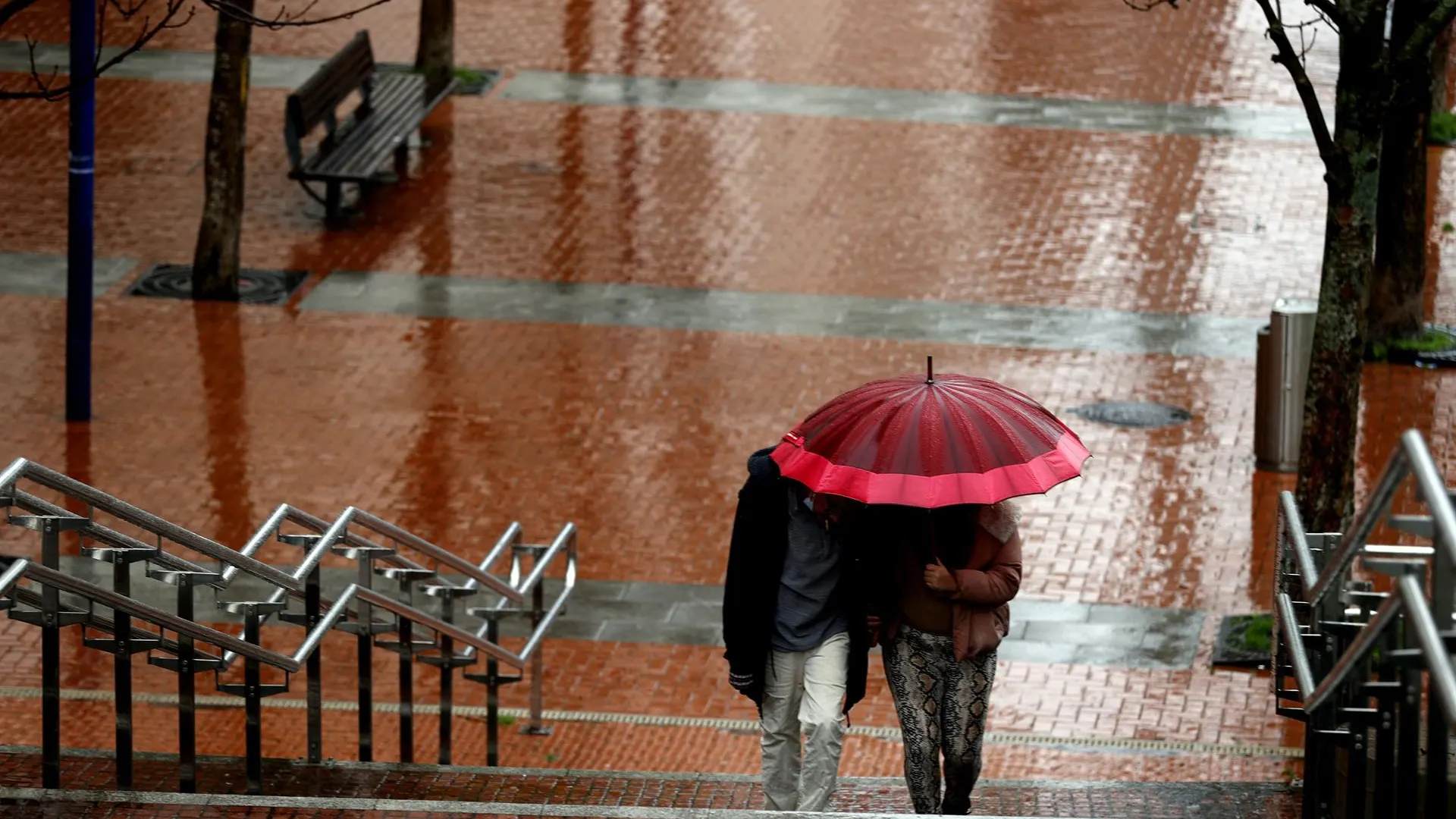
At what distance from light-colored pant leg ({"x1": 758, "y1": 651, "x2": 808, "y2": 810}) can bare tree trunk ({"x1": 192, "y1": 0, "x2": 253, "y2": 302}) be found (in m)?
11.0

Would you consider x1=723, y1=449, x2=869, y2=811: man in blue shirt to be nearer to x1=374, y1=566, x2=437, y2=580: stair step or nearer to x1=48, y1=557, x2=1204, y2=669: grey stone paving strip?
x1=374, y1=566, x2=437, y2=580: stair step

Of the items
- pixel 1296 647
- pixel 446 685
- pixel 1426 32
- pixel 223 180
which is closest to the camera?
pixel 1296 647

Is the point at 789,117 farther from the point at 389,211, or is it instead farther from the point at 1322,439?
the point at 1322,439

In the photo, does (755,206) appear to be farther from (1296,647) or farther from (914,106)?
(1296,647)

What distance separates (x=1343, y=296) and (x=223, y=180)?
940cm

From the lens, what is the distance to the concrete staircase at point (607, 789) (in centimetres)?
787

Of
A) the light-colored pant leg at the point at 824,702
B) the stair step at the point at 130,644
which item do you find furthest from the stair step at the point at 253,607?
the light-colored pant leg at the point at 824,702

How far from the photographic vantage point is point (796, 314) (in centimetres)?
1698

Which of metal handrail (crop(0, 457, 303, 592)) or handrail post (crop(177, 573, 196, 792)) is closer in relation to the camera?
metal handrail (crop(0, 457, 303, 592))

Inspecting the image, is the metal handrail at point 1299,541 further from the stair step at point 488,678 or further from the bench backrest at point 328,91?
the bench backrest at point 328,91

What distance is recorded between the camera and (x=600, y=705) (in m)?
11.3

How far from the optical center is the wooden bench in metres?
19.0

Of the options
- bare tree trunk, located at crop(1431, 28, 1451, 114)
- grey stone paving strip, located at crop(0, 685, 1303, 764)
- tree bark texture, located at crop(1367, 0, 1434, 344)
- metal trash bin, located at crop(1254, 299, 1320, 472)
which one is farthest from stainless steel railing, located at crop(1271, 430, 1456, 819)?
bare tree trunk, located at crop(1431, 28, 1451, 114)

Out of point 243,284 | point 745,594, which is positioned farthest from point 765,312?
point 745,594
